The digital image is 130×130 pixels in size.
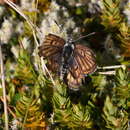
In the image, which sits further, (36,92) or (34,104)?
(36,92)

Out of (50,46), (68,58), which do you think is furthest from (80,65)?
(50,46)

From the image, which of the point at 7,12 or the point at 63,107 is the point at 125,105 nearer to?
the point at 63,107

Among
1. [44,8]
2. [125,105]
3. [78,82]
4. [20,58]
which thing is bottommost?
[125,105]

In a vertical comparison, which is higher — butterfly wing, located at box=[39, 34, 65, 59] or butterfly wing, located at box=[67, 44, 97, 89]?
butterfly wing, located at box=[39, 34, 65, 59]

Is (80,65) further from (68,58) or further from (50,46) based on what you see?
(50,46)

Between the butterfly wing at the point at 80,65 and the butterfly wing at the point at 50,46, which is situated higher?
the butterfly wing at the point at 50,46

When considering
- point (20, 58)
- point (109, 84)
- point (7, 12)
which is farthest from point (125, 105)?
point (7, 12)
